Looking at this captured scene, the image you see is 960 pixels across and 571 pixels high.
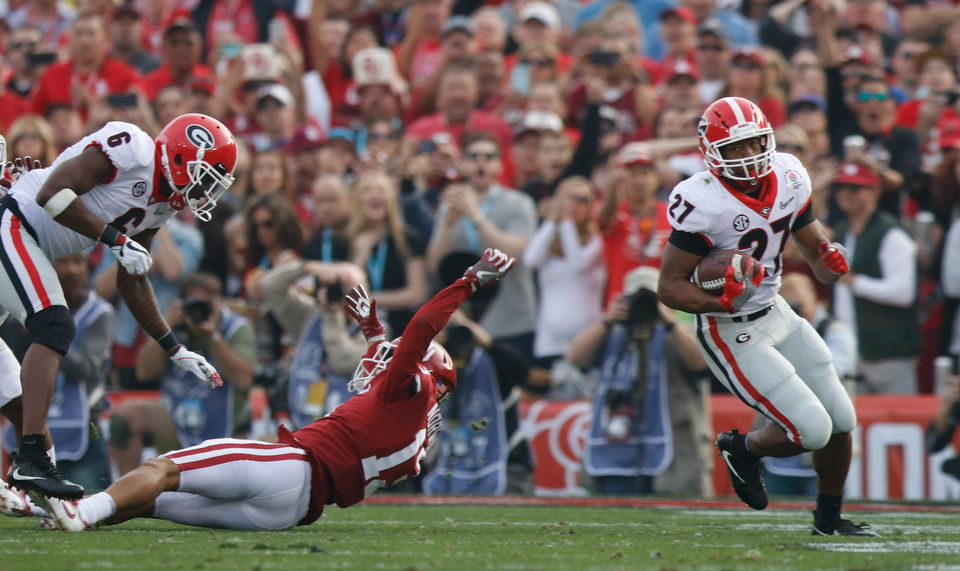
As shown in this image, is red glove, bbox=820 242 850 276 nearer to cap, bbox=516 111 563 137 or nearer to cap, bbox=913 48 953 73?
cap, bbox=516 111 563 137

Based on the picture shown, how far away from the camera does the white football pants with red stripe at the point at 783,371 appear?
5.84m

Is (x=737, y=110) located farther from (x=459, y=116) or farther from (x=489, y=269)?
(x=459, y=116)

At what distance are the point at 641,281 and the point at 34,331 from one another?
12.8 feet

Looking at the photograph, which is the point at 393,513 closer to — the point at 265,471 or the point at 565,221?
the point at 265,471

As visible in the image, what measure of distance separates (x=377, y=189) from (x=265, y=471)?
14.1 ft

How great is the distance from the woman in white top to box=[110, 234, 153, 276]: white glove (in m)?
4.07

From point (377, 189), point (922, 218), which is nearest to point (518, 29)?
point (377, 189)

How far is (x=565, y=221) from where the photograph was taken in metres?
9.45

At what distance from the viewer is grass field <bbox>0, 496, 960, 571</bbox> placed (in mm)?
4871

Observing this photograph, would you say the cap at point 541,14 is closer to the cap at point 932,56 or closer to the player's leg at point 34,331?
the cap at point 932,56

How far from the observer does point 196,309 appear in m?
8.86

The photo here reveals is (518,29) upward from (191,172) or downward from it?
upward

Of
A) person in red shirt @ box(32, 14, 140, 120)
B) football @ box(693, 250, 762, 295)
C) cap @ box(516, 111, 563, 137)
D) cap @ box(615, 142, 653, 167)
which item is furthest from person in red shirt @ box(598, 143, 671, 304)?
person in red shirt @ box(32, 14, 140, 120)

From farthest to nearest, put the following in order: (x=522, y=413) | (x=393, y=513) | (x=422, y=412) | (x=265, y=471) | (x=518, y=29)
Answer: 1. (x=518, y=29)
2. (x=522, y=413)
3. (x=393, y=513)
4. (x=422, y=412)
5. (x=265, y=471)
